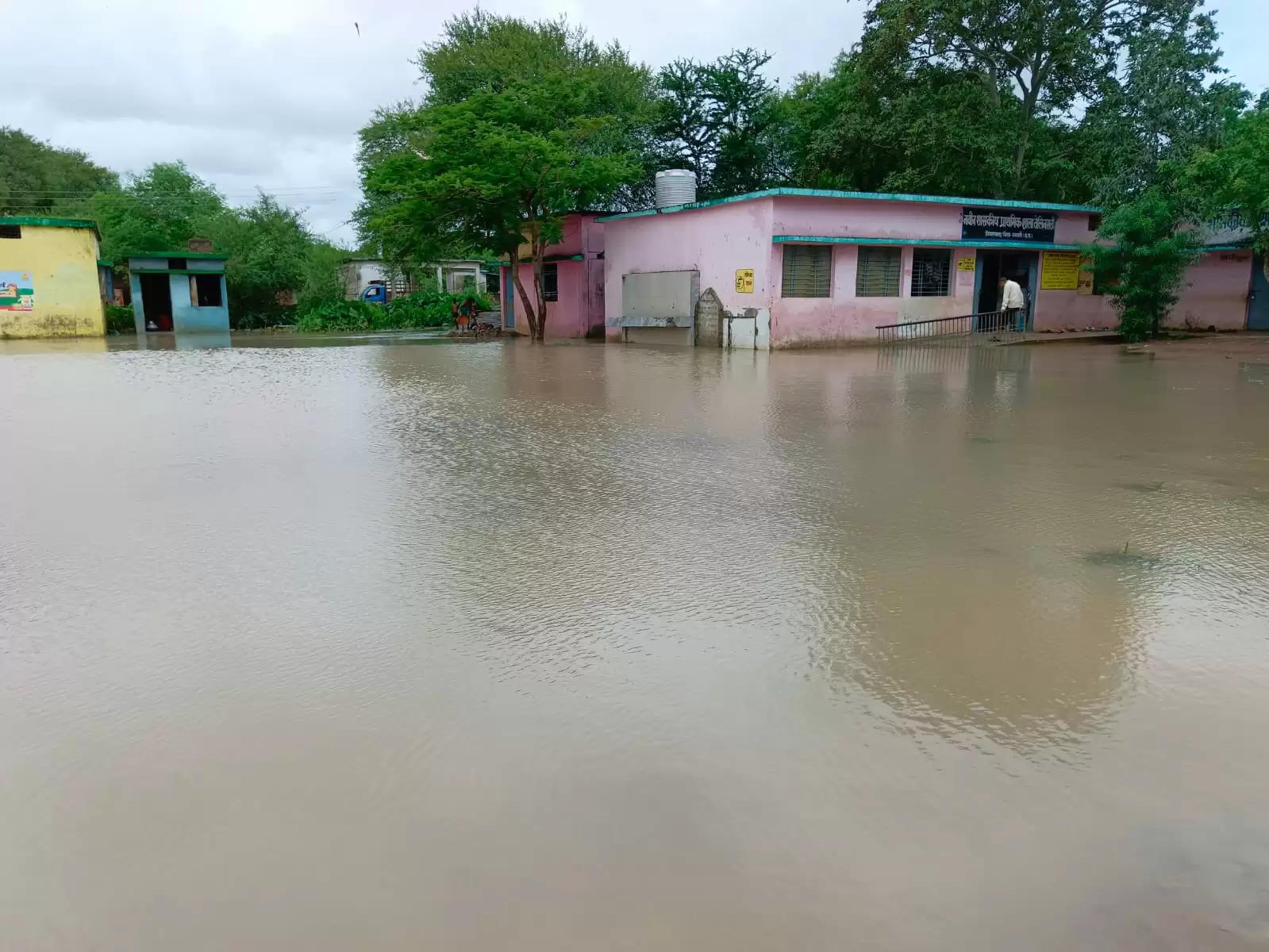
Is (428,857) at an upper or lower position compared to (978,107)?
lower

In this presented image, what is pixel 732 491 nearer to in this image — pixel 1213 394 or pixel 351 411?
pixel 351 411

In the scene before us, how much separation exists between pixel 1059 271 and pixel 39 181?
166 ft

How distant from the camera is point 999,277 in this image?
77.4ft

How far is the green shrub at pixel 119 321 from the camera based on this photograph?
101 ft

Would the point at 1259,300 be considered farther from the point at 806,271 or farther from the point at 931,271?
the point at 806,271

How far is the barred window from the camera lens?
70.5 ft

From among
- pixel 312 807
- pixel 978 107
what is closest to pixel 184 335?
pixel 978 107

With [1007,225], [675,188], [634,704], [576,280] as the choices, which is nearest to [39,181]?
[576,280]

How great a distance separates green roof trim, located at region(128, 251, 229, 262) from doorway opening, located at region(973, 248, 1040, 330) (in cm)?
2586

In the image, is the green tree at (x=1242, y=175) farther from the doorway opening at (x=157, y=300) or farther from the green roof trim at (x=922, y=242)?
the doorway opening at (x=157, y=300)

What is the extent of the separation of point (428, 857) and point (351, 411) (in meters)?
7.81

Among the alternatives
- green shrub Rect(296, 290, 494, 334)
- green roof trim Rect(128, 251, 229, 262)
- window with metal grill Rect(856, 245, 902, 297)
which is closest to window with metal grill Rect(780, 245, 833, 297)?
window with metal grill Rect(856, 245, 902, 297)

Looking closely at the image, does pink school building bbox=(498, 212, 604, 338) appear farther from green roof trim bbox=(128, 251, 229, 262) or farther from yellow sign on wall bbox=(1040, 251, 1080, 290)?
yellow sign on wall bbox=(1040, 251, 1080, 290)

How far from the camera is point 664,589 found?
157 inches
